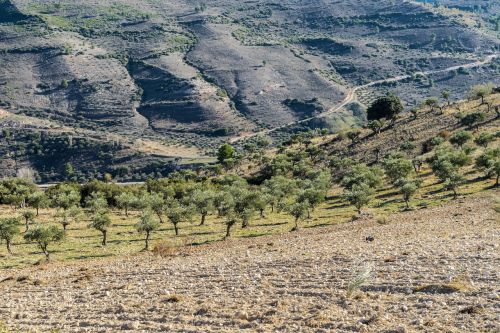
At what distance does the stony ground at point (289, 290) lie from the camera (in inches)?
645

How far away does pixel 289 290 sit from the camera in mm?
21078

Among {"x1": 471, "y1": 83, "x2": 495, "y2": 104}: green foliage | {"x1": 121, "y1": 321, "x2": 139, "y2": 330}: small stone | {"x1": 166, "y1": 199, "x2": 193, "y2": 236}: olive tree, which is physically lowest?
{"x1": 166, "y1": 199, "x2": 193, "y2": 236}: olive tree

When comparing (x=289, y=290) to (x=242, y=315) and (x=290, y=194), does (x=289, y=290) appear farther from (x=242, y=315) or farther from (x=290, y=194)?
(x=290, y=194)

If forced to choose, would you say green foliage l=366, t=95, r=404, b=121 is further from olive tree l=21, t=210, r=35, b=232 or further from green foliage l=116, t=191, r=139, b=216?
olive tree l=21, t=210, r=35, b=232

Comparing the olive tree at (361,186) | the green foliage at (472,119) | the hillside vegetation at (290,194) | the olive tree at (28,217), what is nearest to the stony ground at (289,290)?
the hillside vegetation at (290,194)

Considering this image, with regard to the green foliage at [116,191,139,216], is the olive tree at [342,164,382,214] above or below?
above

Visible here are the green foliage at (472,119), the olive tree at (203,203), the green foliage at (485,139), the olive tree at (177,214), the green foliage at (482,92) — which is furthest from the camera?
the green foliage at (482,92)

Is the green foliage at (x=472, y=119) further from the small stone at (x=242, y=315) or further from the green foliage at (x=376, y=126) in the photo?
the small stone at (x=242, y=315)

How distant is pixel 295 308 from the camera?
59.9 ft

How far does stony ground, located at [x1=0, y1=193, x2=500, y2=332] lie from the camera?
645 inches

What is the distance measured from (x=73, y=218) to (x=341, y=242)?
152ft

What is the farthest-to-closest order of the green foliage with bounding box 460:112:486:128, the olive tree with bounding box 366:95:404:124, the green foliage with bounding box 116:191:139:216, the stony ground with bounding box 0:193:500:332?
the olive tree with bounding box 366:95:404:124 < the green foliage with bounding box 460:112:486:128 < the green foliage with bounding box 116:191:139:216 < the stony ground with bounding box 0:193:500:332

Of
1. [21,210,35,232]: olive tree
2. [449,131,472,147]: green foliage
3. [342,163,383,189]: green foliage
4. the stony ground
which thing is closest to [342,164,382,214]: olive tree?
[342,163,383,189]: green foliage

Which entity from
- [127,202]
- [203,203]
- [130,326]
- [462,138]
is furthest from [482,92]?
[130,326]
